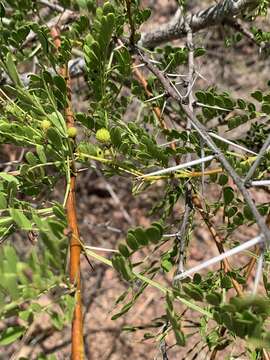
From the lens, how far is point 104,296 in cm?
240

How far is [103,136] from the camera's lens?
0.68m

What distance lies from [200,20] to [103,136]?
63 centimetres

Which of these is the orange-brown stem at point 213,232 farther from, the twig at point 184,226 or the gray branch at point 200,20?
the gray branch at point 200,20

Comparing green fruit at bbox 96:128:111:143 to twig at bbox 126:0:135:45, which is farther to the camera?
twig at bbox 126:0:135:45

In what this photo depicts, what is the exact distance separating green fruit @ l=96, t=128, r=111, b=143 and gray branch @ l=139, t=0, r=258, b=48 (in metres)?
0.44

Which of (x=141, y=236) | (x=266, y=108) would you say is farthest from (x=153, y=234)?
(x=266, y=108)

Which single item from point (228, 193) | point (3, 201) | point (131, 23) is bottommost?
Result: point (228, 193)

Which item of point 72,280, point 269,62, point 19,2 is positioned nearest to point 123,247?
point 72,280

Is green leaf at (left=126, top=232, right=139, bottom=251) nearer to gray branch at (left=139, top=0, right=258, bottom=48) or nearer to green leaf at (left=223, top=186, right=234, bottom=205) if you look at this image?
green leaf at (left=223, top=186, right=234, bottom=205)

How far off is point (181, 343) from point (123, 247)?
4.6 inches

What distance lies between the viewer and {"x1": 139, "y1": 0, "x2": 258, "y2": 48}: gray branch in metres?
1.04

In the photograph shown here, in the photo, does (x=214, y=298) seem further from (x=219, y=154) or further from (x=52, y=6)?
(x=52, y=6)

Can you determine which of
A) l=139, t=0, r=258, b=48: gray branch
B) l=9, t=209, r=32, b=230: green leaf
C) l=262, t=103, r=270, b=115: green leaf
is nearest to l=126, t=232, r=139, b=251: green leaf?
l=9, t=209, r=32, b=230: green leaf

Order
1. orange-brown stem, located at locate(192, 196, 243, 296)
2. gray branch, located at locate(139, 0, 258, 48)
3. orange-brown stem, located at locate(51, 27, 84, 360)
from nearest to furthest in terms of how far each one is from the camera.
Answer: orange-brown stem, located at locate(51, 27, 84, 360)
orange-brown stem, located at locate(192, 196, 243, 296)
gray branch, located at locate(139, 0, 258, 48)
